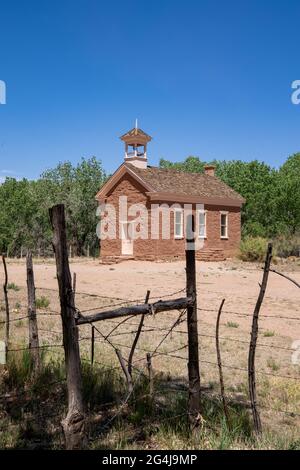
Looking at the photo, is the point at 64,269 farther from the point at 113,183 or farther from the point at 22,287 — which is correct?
the point at 113,183

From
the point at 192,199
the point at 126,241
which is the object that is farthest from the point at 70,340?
the point at 192,199

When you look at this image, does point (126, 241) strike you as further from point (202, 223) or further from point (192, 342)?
point (192, 342)

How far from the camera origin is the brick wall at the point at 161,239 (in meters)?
27.3

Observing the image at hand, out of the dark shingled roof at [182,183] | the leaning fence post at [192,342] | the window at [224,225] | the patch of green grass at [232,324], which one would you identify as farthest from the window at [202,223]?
the leaning fence post at [192,342]

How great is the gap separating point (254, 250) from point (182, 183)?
600 cm

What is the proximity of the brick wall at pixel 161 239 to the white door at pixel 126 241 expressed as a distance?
0.26 m

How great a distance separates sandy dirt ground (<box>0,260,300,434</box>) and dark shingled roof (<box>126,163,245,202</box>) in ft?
20.4

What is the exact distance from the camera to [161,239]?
89.2 ft

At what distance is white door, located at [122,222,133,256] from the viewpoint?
2859cm

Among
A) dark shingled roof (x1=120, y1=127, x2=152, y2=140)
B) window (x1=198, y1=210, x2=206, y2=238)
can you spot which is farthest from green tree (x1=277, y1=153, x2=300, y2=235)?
dark shingled roof (x1=120, y1=127, x2=152, y2=140)

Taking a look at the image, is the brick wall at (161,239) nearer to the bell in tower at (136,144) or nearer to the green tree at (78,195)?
the bell in tower at (136,144)

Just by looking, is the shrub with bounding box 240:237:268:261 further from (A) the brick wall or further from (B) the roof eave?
(B) the roof eave
